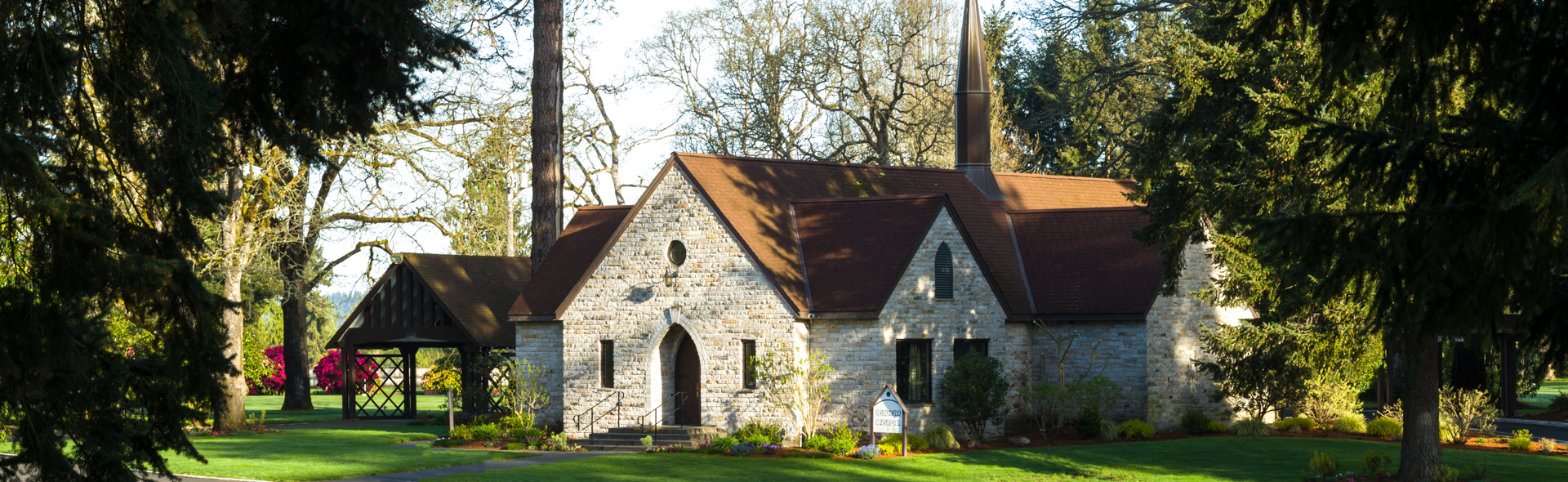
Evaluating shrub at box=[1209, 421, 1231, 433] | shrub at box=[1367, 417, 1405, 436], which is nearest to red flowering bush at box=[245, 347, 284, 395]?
shrub at box=[1209, 421, 1231, 433]

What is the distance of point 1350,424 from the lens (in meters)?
26.1

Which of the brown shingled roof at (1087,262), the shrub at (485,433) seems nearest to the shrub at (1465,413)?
the brown shingled roof at (1087,262)

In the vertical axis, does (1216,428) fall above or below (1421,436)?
below

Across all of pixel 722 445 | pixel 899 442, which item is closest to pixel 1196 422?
pixel 899 442

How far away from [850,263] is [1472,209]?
1758 centimetres

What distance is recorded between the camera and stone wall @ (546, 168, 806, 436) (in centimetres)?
2508

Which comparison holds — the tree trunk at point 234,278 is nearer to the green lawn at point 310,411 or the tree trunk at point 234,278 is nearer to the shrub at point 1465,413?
the green lawn at point 310,411

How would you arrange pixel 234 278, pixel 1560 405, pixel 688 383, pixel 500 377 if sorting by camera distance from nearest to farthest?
1. pixel 688 383
2. pixel 234 278
3. pixel 500 377
4. pixel 1560 405

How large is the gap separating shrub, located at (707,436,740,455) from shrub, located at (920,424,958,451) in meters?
3.63

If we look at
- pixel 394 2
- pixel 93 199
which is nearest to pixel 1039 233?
pixel 394 2

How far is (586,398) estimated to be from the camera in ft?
88.5

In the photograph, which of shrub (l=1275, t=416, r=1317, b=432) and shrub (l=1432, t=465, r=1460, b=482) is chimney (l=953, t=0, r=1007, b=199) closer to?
shrub (l=1275, t=416, r=1317, b=432)

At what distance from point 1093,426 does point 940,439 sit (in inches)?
132

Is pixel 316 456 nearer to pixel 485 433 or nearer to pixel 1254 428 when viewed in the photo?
pixel 485 433
